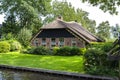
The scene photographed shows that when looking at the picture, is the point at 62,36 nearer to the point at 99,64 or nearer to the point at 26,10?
the point at 26,10

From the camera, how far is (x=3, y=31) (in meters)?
58.5

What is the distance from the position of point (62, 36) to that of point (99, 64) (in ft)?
70.8

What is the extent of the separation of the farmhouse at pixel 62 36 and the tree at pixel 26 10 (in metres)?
15.5

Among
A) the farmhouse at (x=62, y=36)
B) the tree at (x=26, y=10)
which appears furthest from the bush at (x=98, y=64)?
the tree at (x=26, y=10)

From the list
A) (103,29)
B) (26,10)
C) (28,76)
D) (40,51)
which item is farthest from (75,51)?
(103,29)

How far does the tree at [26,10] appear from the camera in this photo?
5694 cm

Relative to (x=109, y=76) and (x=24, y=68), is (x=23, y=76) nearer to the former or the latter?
(x=24, y=68)

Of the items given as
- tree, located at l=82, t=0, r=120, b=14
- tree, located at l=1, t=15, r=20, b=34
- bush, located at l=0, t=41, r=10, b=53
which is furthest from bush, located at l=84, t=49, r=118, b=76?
tree, located at l=1, t=15, r=20, b=34

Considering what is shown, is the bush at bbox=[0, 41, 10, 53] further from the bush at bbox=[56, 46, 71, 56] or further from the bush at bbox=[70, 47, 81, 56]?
the bush at bbox=[70, 47, 81, 56]

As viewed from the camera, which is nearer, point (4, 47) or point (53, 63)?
point (53, 63)

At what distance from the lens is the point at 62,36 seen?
40.2 metres

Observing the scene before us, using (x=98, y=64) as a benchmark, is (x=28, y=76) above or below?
below

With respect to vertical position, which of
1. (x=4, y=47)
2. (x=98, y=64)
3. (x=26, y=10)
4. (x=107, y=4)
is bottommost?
(x=98, y=64)

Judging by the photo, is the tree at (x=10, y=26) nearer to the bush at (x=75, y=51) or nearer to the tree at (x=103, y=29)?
the bush at (x=75, y=51)
